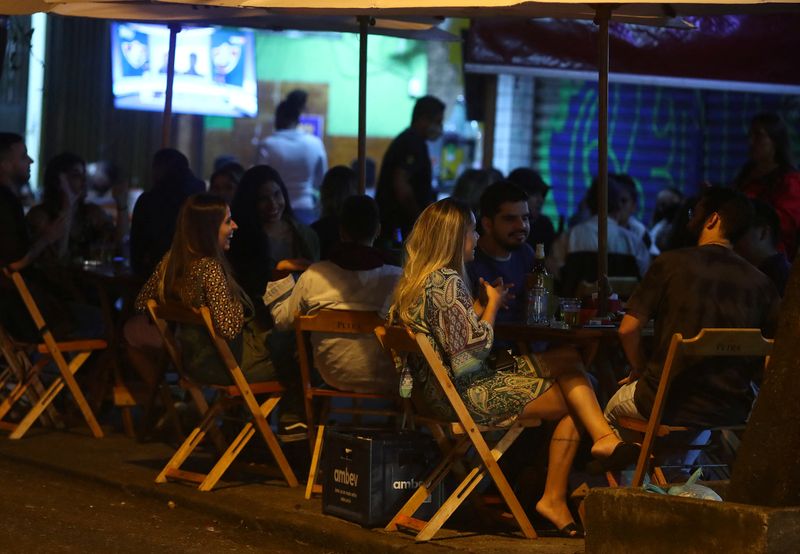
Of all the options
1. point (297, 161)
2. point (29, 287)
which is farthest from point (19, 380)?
point (297, 161)

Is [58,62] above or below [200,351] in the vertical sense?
above

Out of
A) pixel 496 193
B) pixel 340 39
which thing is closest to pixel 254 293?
pixel 496 193

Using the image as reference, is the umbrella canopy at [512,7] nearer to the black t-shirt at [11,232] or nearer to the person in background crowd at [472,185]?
the black t-shirt at [11,232]

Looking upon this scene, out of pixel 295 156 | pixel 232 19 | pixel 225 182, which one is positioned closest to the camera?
pixel 232 19

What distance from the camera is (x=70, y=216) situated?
9.58 meters

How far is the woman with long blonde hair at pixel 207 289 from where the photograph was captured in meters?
7.22

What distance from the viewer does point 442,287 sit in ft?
20.4

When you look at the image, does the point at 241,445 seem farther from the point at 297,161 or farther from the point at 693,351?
the point at 297,161

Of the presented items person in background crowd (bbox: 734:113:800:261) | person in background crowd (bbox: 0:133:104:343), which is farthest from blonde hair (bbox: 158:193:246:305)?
person in background crowd (bbox: 734:113:800:261)

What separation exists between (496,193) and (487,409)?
5.02 ft

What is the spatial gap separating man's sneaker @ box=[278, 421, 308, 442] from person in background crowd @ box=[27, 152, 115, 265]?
2433 mm

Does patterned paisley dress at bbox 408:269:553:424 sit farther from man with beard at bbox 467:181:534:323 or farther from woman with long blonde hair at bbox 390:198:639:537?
man with beard at bbox 467:181:534:323

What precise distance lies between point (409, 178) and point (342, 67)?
13.2 metres

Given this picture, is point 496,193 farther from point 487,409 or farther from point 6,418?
point 6,418
